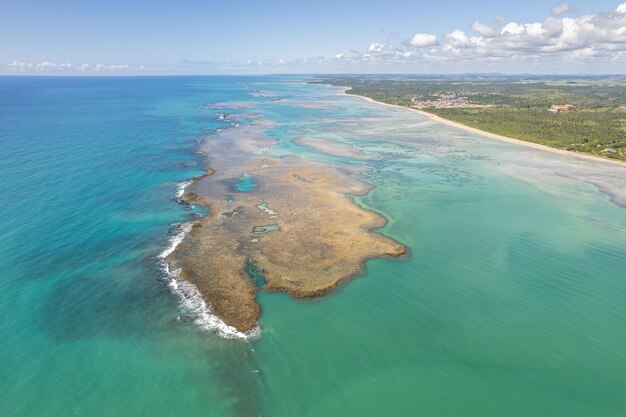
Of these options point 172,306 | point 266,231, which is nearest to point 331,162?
point 266,231

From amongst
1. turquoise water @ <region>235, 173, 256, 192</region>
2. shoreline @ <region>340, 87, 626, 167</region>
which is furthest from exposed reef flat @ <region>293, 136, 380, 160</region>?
shoreline @ <region>340, 87, 626, 167</region>

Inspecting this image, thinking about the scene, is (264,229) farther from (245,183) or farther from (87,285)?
(87,285)

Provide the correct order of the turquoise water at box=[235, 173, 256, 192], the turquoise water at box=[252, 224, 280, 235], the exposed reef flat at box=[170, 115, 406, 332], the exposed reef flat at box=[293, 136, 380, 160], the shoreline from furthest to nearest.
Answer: the exposed reef flat at box=[293, 136, 380, 160] < the shoreline < the turquoise water at box=[235, 173, 256, 192] < the turquoise water at box=[252, 224, 280, 235] < the exposed reef flat at box=[170, 115, 406, 332]

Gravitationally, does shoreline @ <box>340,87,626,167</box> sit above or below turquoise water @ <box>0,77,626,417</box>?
above

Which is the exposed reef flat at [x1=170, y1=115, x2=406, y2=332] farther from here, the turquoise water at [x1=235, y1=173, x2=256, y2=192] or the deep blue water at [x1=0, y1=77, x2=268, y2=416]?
the deep blue water at [x1=0, y1=77, x2=268, y2=416]

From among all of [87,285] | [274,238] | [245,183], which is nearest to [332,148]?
[245,183]

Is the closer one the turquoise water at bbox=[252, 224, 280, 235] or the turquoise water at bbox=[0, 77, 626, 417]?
the turquoise water at bbox=[0, 77, 626, 417]

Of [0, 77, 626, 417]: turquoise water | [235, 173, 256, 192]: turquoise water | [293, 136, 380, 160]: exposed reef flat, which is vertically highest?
[293, 136, 380, 160]: exposed reef flat

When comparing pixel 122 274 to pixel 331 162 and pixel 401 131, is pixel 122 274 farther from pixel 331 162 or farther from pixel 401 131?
pixel 401 131
